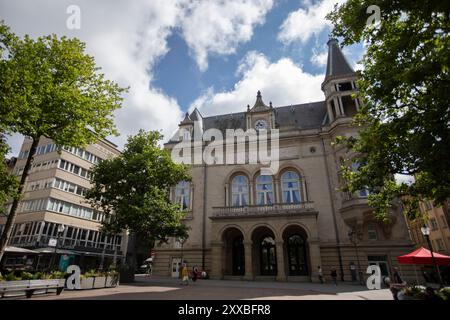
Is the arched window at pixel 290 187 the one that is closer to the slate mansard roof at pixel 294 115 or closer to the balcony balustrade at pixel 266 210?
the balcony balustrade at pixel 266 210

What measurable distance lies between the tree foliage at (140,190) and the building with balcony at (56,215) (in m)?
11.1

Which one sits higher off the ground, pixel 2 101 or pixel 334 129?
pixel 334 129

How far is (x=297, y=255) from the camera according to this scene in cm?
2656

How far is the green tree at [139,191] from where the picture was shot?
20.0 m

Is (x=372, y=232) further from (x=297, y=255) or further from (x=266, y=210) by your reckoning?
(x=266, y=210)

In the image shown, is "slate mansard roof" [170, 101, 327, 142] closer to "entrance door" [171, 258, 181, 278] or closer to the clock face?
the clock face

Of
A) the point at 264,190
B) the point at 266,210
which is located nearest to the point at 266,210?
the point at 266,210

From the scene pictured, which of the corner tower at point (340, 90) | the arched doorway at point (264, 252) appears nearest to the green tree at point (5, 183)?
the arched doorway at point (264, 252)

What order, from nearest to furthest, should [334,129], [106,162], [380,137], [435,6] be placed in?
[435,6]
[380,137]
[106,162]
[334,129]

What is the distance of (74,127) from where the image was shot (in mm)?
14961

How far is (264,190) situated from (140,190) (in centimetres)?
1383

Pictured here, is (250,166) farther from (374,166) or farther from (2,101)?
(2,101)
